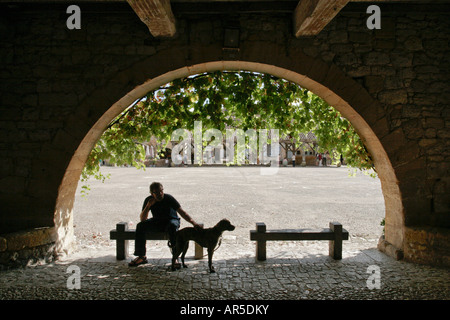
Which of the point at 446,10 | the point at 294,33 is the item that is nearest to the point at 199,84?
the point at 294,33

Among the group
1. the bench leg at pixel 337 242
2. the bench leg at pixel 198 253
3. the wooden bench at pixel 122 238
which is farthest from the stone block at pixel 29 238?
the bench leg at pixel 337 242

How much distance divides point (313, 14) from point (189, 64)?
1700 millimetres

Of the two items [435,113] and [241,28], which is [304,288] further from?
[241,28]

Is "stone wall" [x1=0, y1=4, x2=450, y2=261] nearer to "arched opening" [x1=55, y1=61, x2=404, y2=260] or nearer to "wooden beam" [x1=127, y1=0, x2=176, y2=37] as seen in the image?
"arched opening" [x1=55, y1=61, x2=404, y2=260]

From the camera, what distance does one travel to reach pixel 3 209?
146 inches

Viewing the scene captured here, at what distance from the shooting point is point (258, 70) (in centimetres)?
412

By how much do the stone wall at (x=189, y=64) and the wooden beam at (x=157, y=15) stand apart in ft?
0.69

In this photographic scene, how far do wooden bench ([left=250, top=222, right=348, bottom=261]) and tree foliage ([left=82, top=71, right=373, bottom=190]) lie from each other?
162 centimetres

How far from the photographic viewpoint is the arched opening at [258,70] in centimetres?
380

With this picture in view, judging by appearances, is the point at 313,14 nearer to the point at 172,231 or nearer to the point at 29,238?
the point at 172,231

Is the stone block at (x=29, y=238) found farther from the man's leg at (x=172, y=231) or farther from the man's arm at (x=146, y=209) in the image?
the man's leg at (x=172, y=231)

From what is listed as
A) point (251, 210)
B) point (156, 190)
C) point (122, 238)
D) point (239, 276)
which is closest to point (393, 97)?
point (239, 276)

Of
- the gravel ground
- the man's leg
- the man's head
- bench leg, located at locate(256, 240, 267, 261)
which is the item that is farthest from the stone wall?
bench leg, located at locate(256, 240, 267, 261)
